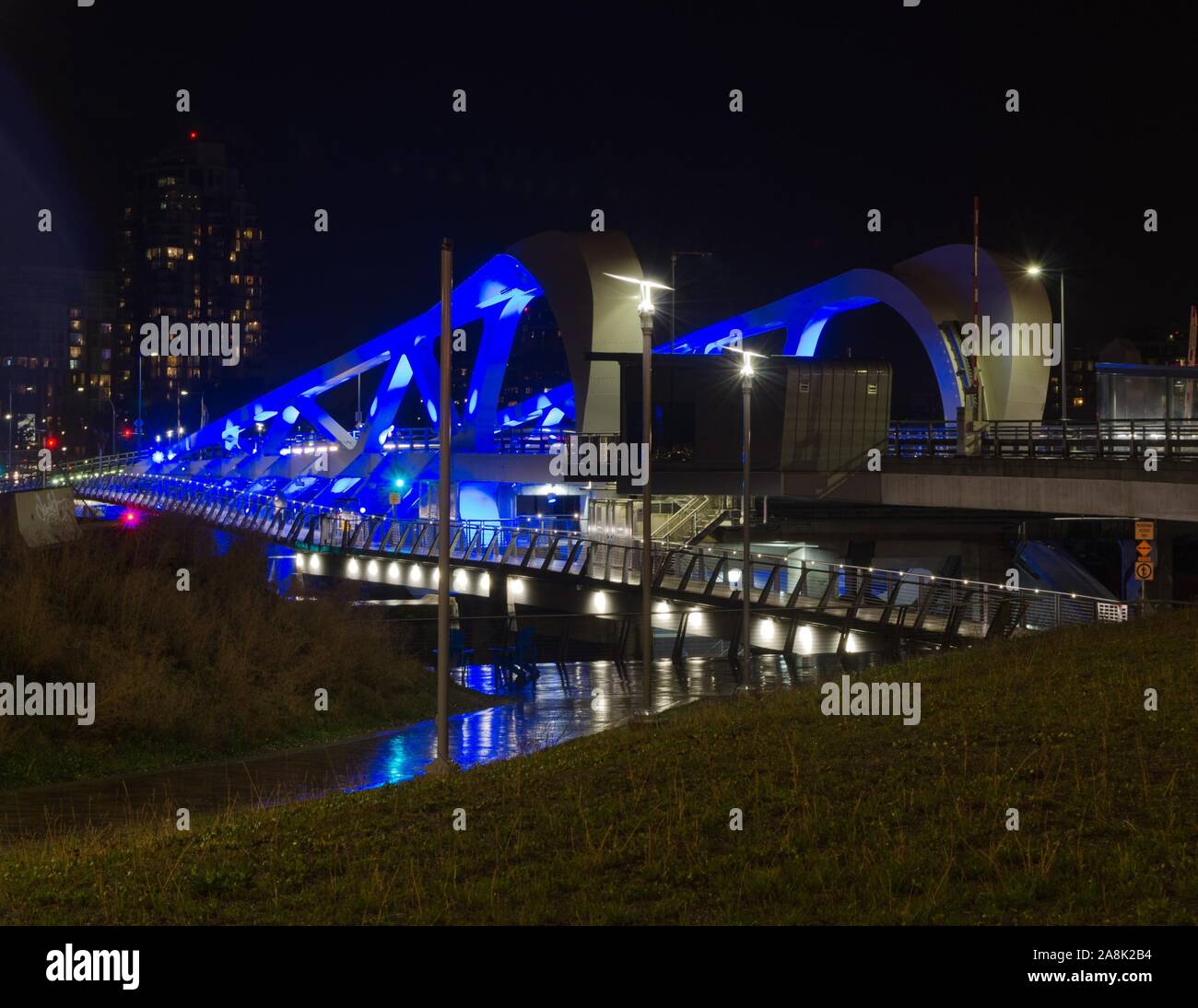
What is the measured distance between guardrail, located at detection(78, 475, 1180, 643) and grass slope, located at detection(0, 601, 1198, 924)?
13.0m

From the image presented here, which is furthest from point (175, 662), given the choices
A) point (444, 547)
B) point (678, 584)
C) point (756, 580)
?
point (756, 580)

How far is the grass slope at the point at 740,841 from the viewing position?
8.14m

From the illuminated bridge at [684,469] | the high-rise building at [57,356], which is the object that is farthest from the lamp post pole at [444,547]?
the high-rise building at [57,356]

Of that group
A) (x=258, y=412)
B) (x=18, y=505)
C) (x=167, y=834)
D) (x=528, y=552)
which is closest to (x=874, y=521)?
(x=528, y=552)

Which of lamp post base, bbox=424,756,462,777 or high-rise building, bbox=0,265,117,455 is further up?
high-rise building, bbox=0,265,117,455

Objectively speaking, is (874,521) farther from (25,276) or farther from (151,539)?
(25,276)

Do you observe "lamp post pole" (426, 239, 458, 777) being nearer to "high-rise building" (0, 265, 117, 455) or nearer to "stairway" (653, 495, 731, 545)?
"stairway" (653, 495, 731, 545)

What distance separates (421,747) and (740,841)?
11054 millimetres

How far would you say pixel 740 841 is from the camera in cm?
949

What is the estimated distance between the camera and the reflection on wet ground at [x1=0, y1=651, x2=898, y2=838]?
15688 mm

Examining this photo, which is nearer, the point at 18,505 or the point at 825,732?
the point at 825,732

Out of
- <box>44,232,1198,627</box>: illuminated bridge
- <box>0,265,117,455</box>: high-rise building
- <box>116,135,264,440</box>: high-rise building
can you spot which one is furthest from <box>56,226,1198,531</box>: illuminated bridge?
<box>116,135,264,440</box>: high-rise building
